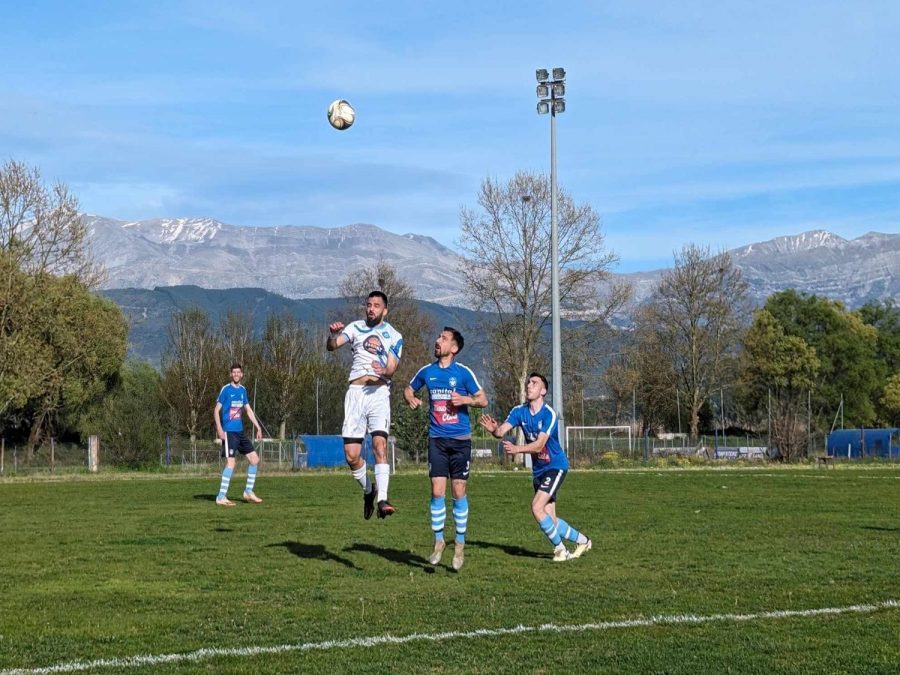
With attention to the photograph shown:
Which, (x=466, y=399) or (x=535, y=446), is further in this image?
(x=535, y=446)

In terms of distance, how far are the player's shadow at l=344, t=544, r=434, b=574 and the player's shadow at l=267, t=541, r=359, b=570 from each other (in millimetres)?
350

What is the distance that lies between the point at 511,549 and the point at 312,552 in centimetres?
226

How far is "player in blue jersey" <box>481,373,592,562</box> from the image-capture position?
1166 cm

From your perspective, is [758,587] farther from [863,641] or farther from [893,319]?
[893,319]

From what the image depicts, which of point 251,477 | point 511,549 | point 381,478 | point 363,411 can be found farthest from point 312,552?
point 251,477

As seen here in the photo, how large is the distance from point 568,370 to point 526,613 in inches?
1966

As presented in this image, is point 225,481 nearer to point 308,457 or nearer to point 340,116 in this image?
point 340,116

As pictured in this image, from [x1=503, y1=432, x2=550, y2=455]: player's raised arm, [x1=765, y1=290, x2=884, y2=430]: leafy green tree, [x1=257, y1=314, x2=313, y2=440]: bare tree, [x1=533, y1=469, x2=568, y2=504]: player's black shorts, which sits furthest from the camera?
[x1=257, y1=314, x2=313, y2=440]: bare tree

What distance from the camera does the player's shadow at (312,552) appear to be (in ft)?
37.7

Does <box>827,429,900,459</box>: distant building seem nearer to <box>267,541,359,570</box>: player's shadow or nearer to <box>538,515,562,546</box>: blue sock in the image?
<box>538,515,562,546</box>: blue sock

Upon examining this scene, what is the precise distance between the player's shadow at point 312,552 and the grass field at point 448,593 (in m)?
0.07

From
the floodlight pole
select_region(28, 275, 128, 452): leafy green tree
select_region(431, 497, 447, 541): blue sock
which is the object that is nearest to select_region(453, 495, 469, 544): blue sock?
select_region(431, 497, 447, 541): blue sock

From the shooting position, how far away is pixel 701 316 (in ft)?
246

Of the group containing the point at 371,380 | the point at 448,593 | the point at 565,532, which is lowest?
the point at 448,593
